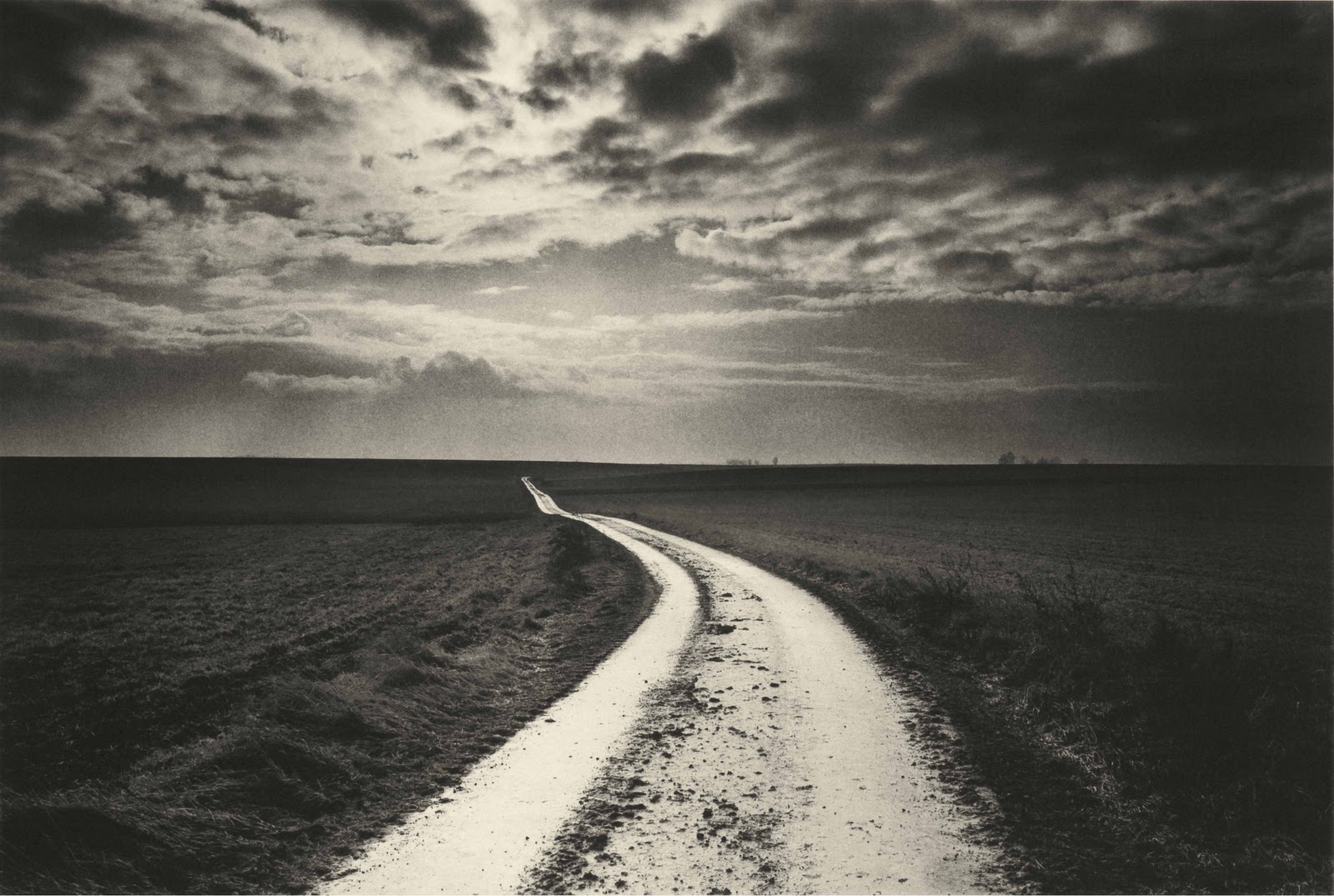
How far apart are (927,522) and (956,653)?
1643 inches

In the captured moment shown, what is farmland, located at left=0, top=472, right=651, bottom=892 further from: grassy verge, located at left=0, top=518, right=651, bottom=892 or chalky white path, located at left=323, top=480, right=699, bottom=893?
chalky white path, located at left=323, top=480, right=699, bottom=893

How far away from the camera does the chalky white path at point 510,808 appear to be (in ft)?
19.4

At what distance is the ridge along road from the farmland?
34.5 inches

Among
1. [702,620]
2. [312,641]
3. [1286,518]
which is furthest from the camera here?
[1286,518]

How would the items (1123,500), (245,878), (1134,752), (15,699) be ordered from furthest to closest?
1. (1123,500)
2. (15,699)
3. (1134,752)
4. (245,878)

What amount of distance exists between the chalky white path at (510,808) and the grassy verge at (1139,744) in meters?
4.52

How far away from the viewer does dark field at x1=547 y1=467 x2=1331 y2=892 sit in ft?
20.5

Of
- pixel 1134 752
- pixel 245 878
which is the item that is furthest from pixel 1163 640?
pixel 245 878

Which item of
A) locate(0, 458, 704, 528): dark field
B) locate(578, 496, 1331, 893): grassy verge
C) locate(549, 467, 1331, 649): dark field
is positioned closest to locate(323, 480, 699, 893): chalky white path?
locate(578, 496, 1331, 893): grassy verge

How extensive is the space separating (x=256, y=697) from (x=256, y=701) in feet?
3.34

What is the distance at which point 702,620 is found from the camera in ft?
54.7

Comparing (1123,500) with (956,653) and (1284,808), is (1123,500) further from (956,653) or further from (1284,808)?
(1284,808)

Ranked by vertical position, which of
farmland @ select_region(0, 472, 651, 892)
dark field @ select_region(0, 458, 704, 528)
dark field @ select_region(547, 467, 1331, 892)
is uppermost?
dark field @ select_region(547, 467, 1331, 892)

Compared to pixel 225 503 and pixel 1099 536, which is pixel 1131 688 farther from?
pixel 225 503
